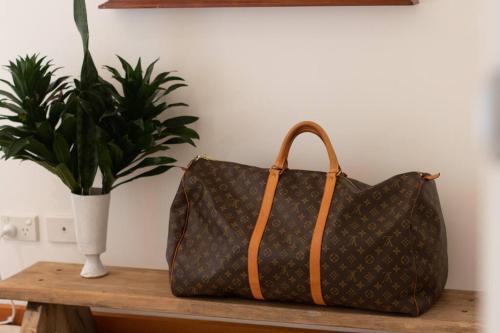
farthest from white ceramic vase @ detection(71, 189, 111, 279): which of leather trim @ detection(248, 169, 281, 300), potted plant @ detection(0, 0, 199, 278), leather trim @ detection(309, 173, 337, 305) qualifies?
leather trim @ detection(309, 173, 337, 305)

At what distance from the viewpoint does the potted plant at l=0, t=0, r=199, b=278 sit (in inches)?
67.0

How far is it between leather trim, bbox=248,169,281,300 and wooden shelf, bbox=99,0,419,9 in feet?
1.43

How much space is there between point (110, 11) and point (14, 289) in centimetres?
78

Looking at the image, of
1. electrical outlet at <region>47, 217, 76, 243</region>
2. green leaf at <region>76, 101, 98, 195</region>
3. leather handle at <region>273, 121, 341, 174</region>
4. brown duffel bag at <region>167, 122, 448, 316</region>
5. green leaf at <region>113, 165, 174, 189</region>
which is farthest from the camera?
electrical outlet at <region>47, 217, 76, 243</region>

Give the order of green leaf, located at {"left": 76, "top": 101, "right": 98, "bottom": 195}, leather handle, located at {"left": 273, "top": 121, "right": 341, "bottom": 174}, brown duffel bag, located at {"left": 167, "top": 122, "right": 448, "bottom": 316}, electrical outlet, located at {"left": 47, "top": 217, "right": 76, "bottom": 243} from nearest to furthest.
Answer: brown duffel bag, located at {"left": 167, "top": 122, "right": 448, "bottom": 316}, leather handle, located at {"left": 273, "top": 121, "right": 341, "bottom": 174}, green leaf, located at {"left": 76, "top": 101, "right": 98, "bottom": 195}, electrical outlet, located at {"left": 47, "top": 217, "right": 76, "bottom": 243}

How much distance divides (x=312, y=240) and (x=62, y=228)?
858mm

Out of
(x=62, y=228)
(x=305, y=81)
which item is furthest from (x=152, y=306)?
(x=305, y=81)

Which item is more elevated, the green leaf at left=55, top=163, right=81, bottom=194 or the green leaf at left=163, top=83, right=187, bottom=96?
the green leaf at left=163, top=83, right=187, bottom=96

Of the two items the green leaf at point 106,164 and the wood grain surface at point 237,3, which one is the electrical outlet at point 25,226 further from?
the wood grain surface at point 237,3

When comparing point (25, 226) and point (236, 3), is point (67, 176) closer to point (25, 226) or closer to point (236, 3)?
point (25, 226)

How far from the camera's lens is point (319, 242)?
1502mm

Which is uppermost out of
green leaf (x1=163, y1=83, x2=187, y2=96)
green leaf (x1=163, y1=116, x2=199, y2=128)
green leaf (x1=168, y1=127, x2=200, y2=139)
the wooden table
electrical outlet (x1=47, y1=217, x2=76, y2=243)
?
green leaf (x1=163, y1=83, x2=187, y2=96)

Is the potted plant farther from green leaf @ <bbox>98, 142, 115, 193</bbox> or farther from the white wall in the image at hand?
the white wall

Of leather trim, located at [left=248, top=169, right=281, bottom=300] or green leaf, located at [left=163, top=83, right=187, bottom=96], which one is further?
green leaf, located at [left=163, top=83, right=187, bottom=96]
